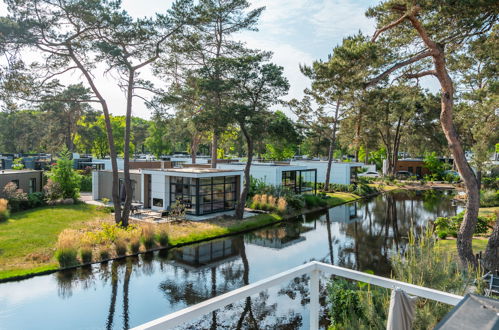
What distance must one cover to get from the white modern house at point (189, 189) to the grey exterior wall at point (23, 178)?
550 cm

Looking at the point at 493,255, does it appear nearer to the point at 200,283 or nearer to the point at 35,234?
the point at 200,283

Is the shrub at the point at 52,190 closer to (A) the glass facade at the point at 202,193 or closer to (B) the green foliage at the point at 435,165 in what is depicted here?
(A) the glass facade at the point at 202,193

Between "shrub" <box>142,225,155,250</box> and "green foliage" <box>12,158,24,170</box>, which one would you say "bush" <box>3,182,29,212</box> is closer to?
"shrub" <box>142,225,155,250</box>

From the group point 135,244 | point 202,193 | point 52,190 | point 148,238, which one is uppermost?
point 202,193

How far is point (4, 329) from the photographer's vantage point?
7145mm

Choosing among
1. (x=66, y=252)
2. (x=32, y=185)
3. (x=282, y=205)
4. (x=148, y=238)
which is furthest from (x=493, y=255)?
(x=32, y=185)

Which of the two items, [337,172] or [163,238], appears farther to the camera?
[337,172]

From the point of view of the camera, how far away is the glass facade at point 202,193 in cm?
1870

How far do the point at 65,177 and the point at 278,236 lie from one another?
1406cm

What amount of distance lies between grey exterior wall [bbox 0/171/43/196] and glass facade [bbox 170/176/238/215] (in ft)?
30.6

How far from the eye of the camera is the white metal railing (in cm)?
198

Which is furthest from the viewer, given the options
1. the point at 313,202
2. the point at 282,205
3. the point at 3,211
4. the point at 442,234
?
the point at 313,202

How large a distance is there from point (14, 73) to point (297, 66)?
1212 cm

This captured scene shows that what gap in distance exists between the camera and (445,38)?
30.4 feet
